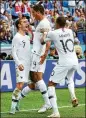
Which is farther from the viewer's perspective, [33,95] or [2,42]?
[2,42]

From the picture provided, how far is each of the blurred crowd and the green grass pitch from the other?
4.33 m

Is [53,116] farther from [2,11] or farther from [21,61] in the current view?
[2,11]

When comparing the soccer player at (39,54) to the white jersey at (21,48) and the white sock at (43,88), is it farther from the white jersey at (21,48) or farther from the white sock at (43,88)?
the white jersey at (21,48)

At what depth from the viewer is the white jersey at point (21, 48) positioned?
9781mm

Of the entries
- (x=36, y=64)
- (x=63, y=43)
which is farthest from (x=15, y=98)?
(x=63, y=43)

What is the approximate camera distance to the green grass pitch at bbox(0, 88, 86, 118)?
9.54 metres

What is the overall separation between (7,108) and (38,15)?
2366 millimetres

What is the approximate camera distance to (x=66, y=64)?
9.04 m

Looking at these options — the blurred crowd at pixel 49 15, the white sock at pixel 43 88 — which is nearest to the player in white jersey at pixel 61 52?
the white sock at pixel 43 88

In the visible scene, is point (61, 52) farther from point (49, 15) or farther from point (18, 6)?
point (49, 15)

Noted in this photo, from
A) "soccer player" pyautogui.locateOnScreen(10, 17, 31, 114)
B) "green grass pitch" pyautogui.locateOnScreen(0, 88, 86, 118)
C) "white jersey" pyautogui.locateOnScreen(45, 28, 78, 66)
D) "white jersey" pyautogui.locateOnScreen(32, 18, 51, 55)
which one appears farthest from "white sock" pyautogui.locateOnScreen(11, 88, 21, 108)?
"white jersey" pyautogui.locateOnScreen(45, 28, 78, 66)

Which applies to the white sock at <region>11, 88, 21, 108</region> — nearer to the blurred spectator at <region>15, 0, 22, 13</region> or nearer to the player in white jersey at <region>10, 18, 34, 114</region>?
the player in white jersey at <region>10, 18, 34, 114</region>

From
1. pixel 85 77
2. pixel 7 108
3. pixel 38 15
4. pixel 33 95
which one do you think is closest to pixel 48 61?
pixel 85 77

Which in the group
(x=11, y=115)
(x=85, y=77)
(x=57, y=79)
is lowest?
(x=85, y=77)
